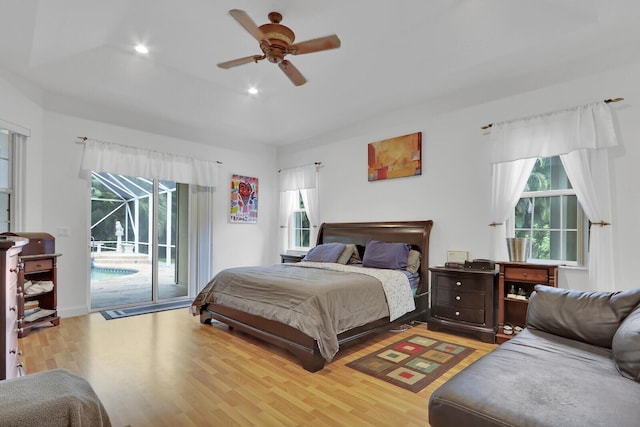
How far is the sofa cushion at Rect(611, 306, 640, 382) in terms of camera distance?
4.88ft

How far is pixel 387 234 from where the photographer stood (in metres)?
4.65

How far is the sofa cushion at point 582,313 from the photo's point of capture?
6.30 ft

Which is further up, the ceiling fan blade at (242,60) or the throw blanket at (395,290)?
the ceiling fan blade at (242,60)

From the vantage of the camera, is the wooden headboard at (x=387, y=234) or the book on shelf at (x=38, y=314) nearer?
the book on shelf at (x=38, y=314)

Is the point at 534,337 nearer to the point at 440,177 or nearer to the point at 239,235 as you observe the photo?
the point at 440,177

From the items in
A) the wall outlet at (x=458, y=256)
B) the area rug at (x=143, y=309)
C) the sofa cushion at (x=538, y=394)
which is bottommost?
the area rug at (x=143, y=309)

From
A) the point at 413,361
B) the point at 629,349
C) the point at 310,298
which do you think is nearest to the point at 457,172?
the point at 413,361

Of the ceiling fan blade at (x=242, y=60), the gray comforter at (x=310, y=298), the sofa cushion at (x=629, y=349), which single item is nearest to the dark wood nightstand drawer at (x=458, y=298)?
the gray comforter at (x=310, y=298)

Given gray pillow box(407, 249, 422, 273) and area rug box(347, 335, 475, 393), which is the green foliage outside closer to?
gray pillow box(407, 249, 422, 273)

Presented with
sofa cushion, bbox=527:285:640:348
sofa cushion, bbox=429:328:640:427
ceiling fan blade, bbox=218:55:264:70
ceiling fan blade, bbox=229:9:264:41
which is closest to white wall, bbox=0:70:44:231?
ceiling fan blade, bbox=218:55:264:70

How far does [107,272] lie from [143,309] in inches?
32.3

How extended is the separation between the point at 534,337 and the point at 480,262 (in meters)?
1.50

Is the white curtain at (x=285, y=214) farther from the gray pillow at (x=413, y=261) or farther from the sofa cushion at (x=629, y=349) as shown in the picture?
the sofa cushion at (x=629, y=349)

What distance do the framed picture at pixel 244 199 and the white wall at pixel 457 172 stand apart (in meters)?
1.17
